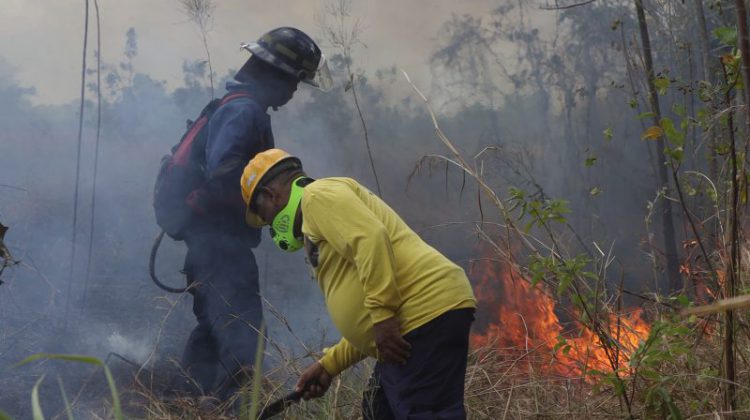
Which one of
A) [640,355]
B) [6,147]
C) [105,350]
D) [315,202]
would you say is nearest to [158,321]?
[105,350]

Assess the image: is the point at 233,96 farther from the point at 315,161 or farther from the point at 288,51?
the point at 315,161

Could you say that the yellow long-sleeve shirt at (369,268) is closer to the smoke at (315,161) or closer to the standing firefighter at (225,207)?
the standing firefighter at (225,207)

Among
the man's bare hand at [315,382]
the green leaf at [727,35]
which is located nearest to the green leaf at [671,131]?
the green leaf at [727,35]

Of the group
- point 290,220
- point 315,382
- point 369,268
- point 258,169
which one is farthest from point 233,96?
point 369,268

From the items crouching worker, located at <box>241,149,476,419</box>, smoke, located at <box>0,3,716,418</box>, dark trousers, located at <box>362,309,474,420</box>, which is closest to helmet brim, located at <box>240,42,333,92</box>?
smoke, located at <box>0,3,716,418</box>

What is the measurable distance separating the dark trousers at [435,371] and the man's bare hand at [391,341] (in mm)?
44

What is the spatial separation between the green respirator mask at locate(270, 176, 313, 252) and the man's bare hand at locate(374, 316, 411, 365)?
49cm

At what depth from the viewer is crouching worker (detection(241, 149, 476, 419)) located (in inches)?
92.9

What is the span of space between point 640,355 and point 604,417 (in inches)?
26.6

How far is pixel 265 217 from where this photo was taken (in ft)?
9.09

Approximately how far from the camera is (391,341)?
7.83 ft

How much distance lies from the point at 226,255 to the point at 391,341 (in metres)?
2.11

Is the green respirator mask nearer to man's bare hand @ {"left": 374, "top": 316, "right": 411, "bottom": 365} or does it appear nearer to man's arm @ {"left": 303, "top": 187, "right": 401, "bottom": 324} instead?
man's arm @ {"left": 303, "top": 187, "right": 401, "bottom": 324}

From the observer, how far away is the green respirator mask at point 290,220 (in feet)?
8.82
